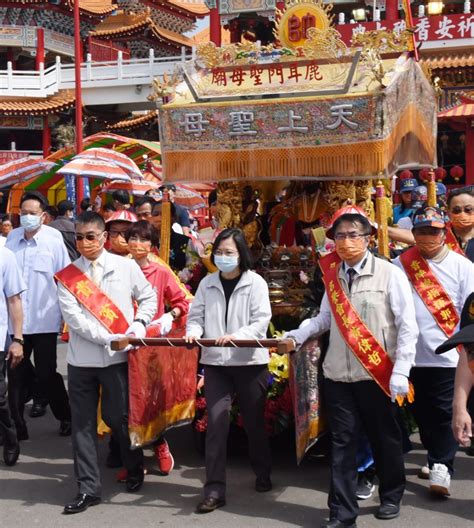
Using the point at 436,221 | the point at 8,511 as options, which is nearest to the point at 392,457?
the point at 436,221

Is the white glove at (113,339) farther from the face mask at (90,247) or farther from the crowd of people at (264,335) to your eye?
the face mask at (90,247)

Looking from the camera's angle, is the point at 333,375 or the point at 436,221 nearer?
the point at 333,375

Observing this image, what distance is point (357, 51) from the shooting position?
6.00 metres

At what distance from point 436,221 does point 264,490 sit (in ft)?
6.10

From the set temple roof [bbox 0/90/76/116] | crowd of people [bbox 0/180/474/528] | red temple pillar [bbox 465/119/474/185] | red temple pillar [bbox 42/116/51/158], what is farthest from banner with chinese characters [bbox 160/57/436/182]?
red temple pillar [bbox 42/116/51/158]

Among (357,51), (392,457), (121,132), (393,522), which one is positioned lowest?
(393,522)

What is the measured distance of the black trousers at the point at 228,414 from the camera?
4.74m

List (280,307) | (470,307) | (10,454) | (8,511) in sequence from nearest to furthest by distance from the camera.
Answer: (470,307) → (8,511) → (10,454) → (280,307)

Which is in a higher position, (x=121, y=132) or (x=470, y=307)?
(x=121, y=132)

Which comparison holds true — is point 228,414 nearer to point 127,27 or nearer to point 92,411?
point 92,411

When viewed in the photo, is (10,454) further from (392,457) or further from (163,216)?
(392,457)

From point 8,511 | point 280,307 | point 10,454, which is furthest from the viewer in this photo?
point 280,307

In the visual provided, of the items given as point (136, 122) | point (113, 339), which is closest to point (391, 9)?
point (136, 122)

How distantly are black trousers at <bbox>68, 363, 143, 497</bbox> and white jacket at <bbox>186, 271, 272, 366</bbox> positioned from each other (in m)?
0.51
